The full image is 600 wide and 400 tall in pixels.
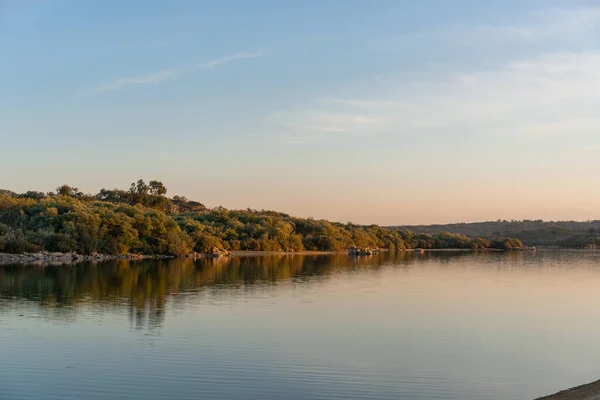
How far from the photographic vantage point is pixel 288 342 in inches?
701

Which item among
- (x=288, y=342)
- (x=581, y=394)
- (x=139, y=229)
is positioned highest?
(x=139, y=229)

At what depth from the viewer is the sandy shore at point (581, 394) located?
36.2ft

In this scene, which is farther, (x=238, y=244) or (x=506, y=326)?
(x=238, y=244)

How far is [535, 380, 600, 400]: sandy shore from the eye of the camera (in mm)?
11038

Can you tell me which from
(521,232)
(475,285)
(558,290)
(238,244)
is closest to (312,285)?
(475,285)

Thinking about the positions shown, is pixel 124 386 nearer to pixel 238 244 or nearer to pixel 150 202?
pixel 238 244

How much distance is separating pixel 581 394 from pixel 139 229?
193ft

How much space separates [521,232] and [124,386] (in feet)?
531

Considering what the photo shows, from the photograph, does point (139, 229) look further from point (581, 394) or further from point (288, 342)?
point (581, 394)

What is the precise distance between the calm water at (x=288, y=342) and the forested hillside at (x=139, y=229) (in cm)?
2653

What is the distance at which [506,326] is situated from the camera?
2138cm

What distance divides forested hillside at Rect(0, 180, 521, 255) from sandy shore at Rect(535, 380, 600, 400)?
51.6 metres

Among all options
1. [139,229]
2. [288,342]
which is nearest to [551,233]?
[139,229]

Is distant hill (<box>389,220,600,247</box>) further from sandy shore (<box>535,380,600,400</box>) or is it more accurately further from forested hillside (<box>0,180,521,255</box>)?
sandy shore (<box>535,380,600,400</box>)
